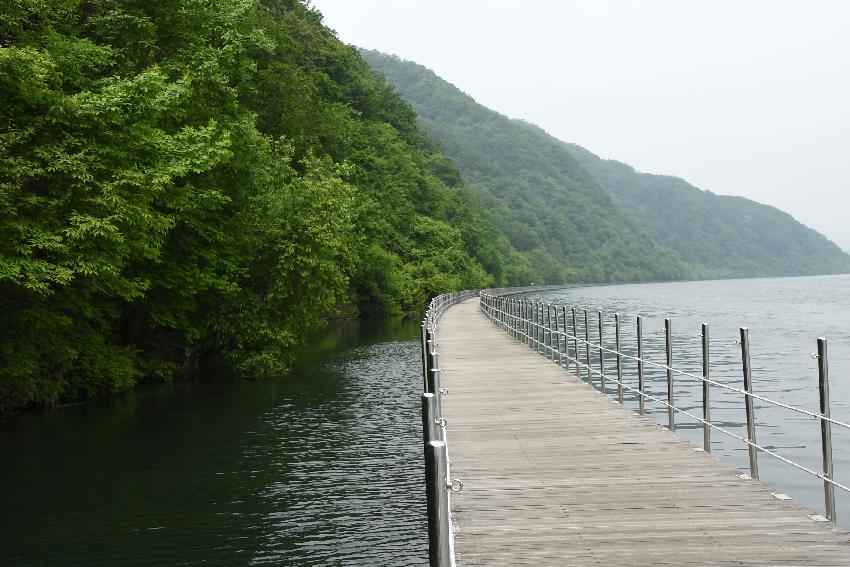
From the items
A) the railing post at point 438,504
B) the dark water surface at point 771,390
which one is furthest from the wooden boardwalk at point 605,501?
the dark water surface at point 771,390

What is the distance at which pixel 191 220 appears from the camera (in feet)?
82.8

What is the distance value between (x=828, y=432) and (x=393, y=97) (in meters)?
115

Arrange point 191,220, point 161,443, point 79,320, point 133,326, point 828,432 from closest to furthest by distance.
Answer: point 828,432, point 161,443, point 79,320, point 191,220, point 133,326

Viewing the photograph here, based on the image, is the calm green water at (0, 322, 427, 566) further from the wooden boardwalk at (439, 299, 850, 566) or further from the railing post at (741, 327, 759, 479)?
the railing post at (741, 327, 759, 479)

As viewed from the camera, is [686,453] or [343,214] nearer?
[686,453]

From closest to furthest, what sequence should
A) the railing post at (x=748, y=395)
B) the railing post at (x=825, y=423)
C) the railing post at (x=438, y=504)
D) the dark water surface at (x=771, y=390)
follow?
1. the railing post at (x=438, y=504)
2. the railing post at (x=825, y=423)
3. the railing post at (x=748, y=395)
4. the dark water surface at (x=771, y=390)

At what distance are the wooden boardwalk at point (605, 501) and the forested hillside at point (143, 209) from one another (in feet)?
32.6

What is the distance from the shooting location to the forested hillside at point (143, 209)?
18.4m

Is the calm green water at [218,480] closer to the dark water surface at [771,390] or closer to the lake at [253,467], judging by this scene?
the lake at [253,467]

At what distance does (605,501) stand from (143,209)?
14478 mm

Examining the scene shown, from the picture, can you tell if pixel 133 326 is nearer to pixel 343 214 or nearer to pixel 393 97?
pixel 343 214

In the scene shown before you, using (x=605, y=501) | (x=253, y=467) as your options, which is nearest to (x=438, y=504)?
(x=605, y=501)

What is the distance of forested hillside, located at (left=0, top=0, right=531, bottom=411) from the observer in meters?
18.4

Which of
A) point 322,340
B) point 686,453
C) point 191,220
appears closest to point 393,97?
point 322,340
